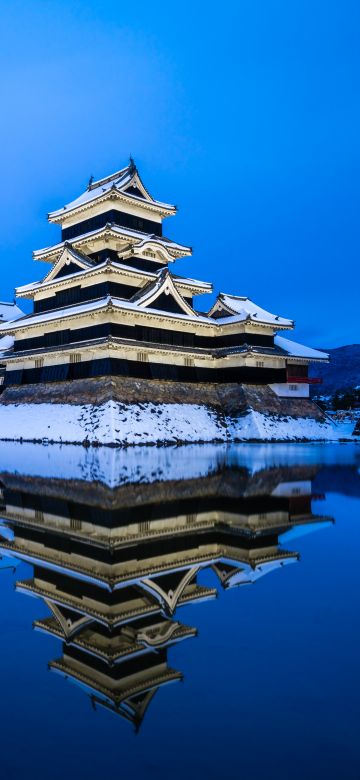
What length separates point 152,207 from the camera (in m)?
46.3

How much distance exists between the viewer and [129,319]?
128ft

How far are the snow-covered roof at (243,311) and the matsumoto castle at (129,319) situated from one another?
0.12 meters

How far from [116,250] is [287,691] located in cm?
4190

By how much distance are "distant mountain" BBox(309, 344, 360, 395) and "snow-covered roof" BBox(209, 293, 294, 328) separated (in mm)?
97055

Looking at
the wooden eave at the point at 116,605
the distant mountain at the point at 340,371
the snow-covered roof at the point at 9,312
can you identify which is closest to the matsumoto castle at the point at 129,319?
the snow-covered roof at the point at 9,312

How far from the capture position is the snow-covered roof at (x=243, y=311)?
4481 cm

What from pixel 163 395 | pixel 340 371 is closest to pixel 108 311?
pixel 163 395

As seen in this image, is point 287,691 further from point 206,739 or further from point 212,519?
point 212,519

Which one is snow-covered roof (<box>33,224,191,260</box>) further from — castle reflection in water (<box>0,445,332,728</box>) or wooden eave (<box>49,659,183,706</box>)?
wooden eave (<box>49,659,183,706</box>)

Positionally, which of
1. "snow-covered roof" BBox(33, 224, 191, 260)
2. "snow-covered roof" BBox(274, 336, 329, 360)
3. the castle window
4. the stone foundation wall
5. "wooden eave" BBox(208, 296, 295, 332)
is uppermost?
"snow-covered roof" BBox(33, 224, 191, 260)

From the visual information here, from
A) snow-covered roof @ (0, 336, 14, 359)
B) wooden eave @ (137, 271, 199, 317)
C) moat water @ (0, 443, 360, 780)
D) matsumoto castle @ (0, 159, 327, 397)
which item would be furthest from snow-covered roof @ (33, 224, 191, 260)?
moat water @ (0, 443, 360, 780)

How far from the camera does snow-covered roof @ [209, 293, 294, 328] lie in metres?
44.8

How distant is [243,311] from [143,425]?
15.4 m

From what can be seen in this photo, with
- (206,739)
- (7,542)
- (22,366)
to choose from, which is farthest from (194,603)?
(22,366)
